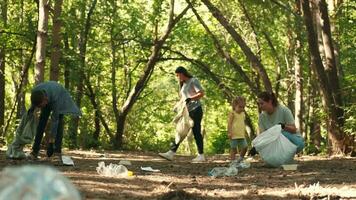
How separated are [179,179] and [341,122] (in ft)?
18.5

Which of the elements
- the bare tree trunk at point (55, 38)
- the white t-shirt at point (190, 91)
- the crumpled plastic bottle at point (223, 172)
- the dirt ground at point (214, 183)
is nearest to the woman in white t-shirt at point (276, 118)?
the dirt ground at point (214, 183)

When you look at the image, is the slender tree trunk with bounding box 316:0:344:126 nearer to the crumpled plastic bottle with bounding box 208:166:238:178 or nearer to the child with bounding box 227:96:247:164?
the child with bounding box 227:96:247:164

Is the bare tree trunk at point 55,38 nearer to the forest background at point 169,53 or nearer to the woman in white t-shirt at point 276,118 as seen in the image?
the forest background at point 169,53

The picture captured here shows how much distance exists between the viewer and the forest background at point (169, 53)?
506 inches

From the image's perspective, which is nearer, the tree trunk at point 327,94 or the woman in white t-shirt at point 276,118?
the woman in white t-shirt at point 276,118

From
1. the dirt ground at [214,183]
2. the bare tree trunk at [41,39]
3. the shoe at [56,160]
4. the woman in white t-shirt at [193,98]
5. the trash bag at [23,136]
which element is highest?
the bare tree trunk at [41,39]

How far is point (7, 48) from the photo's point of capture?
61.3ft

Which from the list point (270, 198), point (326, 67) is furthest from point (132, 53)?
point (270, 198)

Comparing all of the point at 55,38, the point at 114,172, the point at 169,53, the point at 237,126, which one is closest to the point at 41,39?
the point at 55,38

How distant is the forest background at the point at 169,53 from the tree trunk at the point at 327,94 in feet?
0.07

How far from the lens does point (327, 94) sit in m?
12.7

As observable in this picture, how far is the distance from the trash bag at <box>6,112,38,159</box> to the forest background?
2111 millimetres

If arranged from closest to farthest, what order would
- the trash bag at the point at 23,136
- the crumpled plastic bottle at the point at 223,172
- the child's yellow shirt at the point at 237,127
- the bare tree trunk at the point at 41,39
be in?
1. the crumpled plastic bottle at the point at 223,172
2. the trash bag at the point at 23,136
3. the child's yellow shirt at the point at 237,127
4. the bare tree trunk at the point at 41,39

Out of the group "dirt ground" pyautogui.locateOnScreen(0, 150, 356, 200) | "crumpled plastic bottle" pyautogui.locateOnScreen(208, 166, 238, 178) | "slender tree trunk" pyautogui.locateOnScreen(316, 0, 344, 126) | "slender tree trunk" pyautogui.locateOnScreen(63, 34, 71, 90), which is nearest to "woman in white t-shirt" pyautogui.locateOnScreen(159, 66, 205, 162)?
"dirt ground" pyautogui.locateOnScreen(0, 150, 356, 200)
